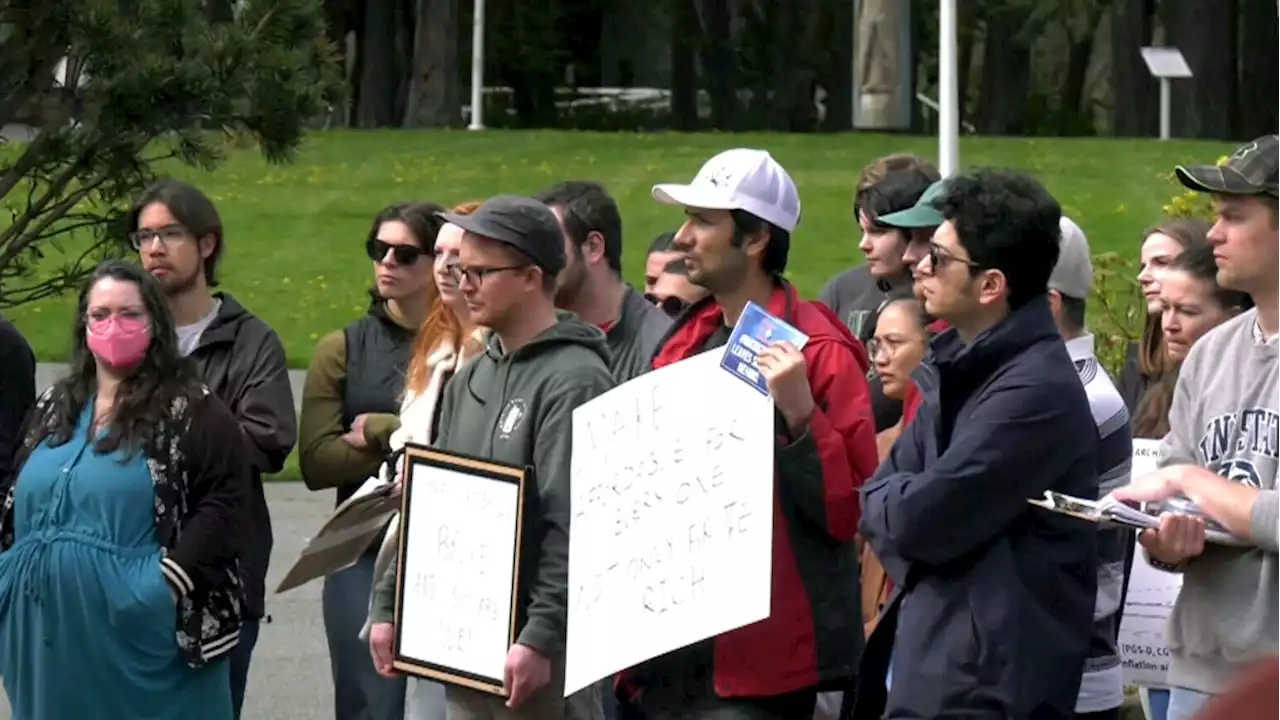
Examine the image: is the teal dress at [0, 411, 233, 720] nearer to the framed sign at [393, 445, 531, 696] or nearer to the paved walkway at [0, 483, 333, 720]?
the framed sign at [393, 445, 531, 696]

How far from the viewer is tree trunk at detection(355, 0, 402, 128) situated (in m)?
42.7

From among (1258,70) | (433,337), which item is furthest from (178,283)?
(1258,70)

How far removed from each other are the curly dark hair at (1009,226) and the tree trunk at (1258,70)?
1480 inches

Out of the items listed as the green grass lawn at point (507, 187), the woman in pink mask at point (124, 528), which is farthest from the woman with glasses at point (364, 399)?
the green grass lawn at point (507, 187)

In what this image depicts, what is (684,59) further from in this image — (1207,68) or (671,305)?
(671,305)

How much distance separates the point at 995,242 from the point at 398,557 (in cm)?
165

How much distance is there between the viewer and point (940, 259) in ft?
14.5

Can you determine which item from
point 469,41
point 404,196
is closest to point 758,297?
point 404,196

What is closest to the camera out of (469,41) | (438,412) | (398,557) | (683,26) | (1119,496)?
(1119,496)

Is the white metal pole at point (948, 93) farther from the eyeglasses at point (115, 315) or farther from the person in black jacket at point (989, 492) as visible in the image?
the person in black jacket at point (989, 492)

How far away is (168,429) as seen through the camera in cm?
583

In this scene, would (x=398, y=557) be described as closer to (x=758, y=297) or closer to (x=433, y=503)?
(x=433, y=503)

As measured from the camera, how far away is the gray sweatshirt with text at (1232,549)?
428 centimetres

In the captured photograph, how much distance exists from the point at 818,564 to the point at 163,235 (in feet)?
8.52
